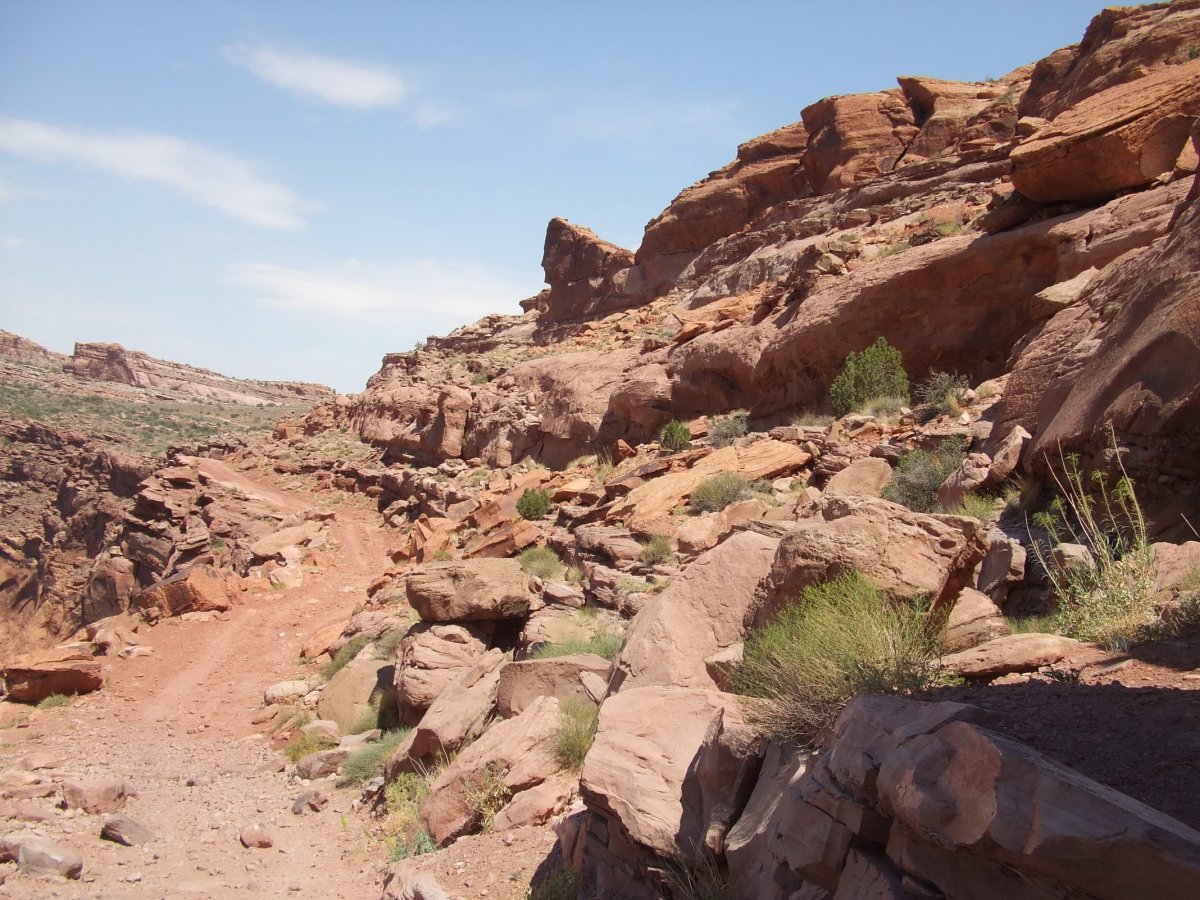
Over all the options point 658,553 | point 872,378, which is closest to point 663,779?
point 658,553

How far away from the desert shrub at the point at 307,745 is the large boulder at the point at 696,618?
19.1 ft

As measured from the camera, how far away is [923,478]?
965 centimetres

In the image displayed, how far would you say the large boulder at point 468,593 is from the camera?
404 inches

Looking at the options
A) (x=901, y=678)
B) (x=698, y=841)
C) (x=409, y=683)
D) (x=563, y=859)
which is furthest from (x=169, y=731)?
(x=901, y=678)

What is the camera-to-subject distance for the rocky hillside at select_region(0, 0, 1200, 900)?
9.74ft

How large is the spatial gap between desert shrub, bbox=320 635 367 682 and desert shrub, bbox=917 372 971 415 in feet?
32.5

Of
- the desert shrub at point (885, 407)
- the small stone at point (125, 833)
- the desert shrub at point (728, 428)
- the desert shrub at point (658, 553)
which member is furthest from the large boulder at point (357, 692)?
the desert shrub at point (885, 407)

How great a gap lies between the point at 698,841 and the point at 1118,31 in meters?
24.1

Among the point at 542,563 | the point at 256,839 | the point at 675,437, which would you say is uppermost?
the point at 675,437

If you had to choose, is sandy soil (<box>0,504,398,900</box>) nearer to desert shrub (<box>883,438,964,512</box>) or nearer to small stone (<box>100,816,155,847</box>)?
small stone (<box>100,816,155,847</box>)

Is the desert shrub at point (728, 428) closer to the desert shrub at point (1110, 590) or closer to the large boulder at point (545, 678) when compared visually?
the large boulder at point (545, 678)

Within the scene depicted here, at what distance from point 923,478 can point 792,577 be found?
5414 millimetres

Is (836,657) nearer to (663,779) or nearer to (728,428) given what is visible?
(663,779)

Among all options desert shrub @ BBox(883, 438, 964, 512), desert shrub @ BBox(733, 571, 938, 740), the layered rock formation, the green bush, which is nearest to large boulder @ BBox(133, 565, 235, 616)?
the green bush
